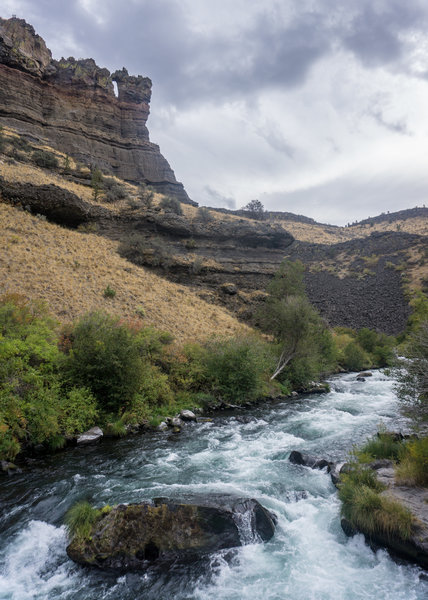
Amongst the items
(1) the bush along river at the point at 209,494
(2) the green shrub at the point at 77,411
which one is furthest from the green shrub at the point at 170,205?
(1) the bush along river at the point at 209,494

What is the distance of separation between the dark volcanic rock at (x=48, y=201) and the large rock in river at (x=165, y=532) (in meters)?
31.5

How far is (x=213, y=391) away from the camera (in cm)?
1981

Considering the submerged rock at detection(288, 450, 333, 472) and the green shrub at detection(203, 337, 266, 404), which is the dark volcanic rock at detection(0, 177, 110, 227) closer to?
the green shrub at detection(203, 337, 266, 404)

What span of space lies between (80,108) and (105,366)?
229 ft

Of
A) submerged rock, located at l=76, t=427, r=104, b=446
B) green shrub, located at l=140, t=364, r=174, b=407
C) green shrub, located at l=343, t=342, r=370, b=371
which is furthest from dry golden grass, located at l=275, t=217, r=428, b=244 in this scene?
submerged rock, located at l=76, t=427, r=104, b=446

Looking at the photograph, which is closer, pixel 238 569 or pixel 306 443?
pixel 238 569

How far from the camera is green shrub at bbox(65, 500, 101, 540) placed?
629 centimetres

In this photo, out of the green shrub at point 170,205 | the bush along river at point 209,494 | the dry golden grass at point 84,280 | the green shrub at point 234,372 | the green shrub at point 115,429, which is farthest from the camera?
the green shrub at point 170,205

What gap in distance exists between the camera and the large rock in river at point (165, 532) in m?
6.00

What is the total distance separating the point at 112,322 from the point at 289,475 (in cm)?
1111

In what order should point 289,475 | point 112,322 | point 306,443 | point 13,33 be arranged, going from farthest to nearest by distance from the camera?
point 13,33 < point 112,322 < point 306,443 < point 289,475

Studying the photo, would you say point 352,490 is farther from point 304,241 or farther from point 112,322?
point 304,241

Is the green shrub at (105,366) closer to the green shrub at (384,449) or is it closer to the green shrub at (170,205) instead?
the green shrub at (384,449)

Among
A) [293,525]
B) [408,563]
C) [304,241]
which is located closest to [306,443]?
[293,525]
